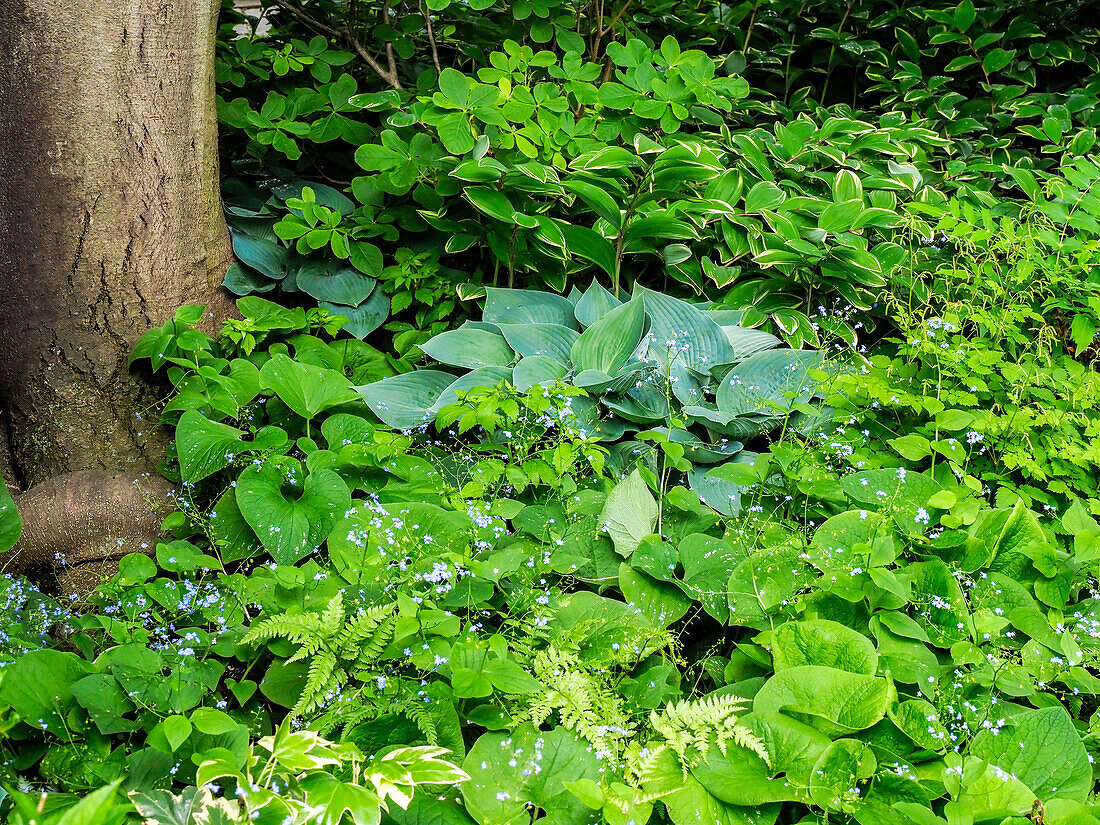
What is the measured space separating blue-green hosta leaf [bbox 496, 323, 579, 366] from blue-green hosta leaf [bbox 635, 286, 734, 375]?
0.84ft

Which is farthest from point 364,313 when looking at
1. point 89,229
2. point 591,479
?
point 591,479

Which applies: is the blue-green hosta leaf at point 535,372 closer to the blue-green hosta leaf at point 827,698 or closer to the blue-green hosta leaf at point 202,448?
the blue-green hosta leaf at point 202,448

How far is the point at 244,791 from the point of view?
123 centimetres

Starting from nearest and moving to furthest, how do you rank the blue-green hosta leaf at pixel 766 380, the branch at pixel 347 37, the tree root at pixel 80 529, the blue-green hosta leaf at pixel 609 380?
the tree root at pixel 80 529
the blue-green hosta leaf at pixel 609 380
the blue-green hosta leaf at pixel 766 380
the branch at pixel 347 37

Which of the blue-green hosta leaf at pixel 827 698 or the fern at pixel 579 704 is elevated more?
the blue-green hosta leaf at pixel 827 698

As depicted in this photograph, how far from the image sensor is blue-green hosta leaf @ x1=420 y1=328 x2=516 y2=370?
2.54 metres

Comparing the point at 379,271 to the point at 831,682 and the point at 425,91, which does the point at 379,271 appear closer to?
the point at 425,91

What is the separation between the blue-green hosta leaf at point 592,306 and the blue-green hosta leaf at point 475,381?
14.8 inches

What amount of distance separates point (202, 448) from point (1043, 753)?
1.95 m

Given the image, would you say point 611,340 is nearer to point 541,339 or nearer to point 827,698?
point 541,339

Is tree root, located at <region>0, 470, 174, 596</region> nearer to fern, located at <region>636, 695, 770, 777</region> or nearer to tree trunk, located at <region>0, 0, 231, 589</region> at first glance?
tree trunk, located at <region>0, 0, 231, 589</region>

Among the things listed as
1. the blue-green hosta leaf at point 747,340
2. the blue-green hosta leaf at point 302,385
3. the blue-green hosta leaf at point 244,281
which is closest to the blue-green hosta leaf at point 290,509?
the blue-green hosta leaf at point 302,385

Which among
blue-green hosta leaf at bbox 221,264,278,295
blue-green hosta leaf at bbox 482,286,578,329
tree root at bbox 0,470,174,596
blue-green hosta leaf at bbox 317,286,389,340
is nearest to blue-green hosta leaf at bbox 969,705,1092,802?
blue-green hosta leaf at bbox 482,286,578,329

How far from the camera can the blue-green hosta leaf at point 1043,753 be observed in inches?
59.2
